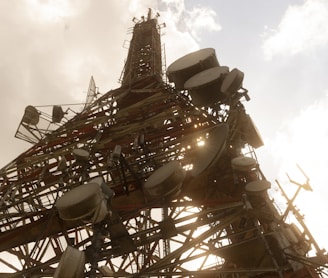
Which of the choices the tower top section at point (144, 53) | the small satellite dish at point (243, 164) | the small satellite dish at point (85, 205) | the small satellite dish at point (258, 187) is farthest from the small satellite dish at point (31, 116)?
the small satellite dish at point (258, 187)

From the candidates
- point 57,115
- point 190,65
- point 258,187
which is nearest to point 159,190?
point 258,187

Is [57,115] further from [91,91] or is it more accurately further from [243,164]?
Answer: [243,164]

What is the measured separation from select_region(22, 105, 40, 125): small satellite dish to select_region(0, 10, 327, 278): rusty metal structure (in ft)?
0.15

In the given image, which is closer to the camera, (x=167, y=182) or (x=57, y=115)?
(x=167, y=182)

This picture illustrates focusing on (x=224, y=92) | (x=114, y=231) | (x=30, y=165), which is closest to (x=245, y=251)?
(x=114, y=231)

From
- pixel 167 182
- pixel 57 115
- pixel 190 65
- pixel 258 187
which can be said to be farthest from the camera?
pixel 57 115

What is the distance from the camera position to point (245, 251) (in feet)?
29.6

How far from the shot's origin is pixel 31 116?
14344 millimetres

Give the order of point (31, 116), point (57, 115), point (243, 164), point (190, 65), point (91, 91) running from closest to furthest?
point (243, 164) < point (190, 65) < point (31, 116) < point (57, 115) < point (91, 91)

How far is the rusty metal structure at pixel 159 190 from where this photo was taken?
7363 mm

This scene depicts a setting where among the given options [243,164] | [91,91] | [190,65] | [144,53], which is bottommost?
[243,164]

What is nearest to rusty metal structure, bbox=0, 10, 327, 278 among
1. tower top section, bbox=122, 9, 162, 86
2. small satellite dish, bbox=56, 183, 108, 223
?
small satellite dish, bbox=56, 183, 108, 223

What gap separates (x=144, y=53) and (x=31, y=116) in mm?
10583

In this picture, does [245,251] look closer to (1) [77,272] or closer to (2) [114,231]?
(2) [114,231]
